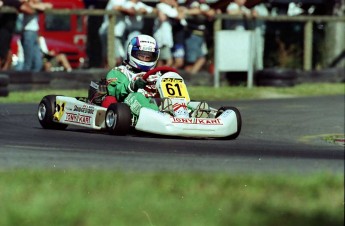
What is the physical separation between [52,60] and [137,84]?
8.96 m

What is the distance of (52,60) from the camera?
2142cm

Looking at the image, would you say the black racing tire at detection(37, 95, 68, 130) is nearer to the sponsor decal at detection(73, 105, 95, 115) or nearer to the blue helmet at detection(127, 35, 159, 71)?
the sponsor decal at detection(73, 105, 95, 115)

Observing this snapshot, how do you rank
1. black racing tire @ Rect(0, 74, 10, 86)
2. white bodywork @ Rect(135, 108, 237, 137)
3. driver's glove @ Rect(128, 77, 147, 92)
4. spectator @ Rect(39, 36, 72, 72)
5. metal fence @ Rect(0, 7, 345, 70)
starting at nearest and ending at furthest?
white bodywork @ Rect(135, 108, 237, 137) → driver's glove @ Rect(128, 77, 147, 92) → black racing tire @ Rect(0, 74, 10, 86) → metal fence @ Rect(0, 7, 345, 70) → spectator @ Rect(39, 36, 72, 72)

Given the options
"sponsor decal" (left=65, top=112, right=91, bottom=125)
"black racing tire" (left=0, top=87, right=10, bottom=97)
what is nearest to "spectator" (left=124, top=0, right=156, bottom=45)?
"black racing tire" (left=0, top=87, right=10, bottom=97)

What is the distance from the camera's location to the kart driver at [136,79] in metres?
12.4

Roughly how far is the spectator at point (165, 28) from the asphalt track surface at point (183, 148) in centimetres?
410

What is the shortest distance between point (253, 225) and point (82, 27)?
61.9 ft

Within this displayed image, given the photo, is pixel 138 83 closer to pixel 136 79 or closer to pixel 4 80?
pixel 136 79

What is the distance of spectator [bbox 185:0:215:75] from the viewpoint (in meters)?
20.1

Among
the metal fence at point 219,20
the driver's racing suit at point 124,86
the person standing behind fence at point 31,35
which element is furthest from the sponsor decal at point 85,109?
the metal fence at point 219,20

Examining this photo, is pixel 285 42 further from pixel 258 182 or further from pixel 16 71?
pixel 258 182

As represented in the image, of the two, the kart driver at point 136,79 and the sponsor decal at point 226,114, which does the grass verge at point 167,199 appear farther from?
the kart driver at point 136,79

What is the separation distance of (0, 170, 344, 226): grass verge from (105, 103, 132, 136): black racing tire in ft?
10.3

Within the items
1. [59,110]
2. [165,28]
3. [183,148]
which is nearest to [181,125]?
[183,148]
